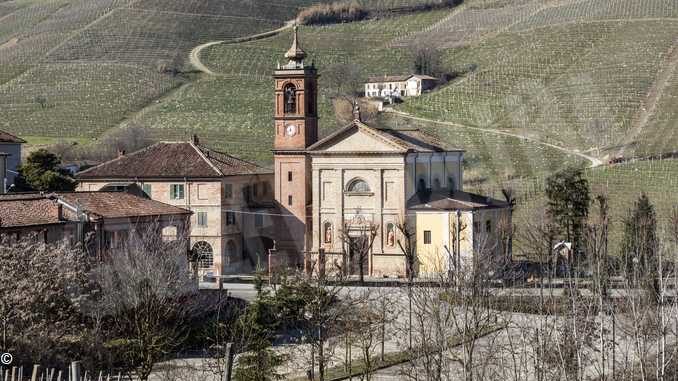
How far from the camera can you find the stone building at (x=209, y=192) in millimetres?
64000

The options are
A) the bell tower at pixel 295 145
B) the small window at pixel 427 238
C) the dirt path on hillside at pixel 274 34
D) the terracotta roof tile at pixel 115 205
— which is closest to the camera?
the terracotta roof tile at pixel 115 205

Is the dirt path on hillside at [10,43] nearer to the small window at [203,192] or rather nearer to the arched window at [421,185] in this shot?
the small window at [203,192]

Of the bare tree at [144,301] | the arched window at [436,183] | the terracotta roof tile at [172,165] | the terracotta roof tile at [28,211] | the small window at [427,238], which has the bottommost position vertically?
the bare tree at [144,301]

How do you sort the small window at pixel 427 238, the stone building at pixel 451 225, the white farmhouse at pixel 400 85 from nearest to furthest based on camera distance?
the stone building at pixel 451 225, the small window at pixel 427 238, the white farmhouse at pixel 400 85

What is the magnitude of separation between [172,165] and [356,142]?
801cm

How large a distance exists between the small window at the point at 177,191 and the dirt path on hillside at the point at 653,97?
30132 millimetres

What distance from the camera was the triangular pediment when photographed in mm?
62938

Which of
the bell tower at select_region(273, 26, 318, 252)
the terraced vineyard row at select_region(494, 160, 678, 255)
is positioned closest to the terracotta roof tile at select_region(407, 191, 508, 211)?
the terraced vineyard row at select_region(494, 160, 678, 255)

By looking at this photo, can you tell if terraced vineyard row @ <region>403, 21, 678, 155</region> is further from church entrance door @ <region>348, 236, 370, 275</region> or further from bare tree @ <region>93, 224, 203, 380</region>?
bare tree @ <region>93, 224, 203, 380</region>

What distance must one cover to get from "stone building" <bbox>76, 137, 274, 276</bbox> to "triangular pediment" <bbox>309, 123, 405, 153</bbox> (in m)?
3.88

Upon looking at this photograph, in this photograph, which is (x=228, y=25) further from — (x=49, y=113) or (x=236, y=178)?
(x=236, y=178)

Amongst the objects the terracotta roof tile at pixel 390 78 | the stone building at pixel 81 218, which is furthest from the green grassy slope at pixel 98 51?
the stone building at pixel 81 218

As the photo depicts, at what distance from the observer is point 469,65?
130 meters

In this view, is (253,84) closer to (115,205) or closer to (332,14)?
(332,14)
